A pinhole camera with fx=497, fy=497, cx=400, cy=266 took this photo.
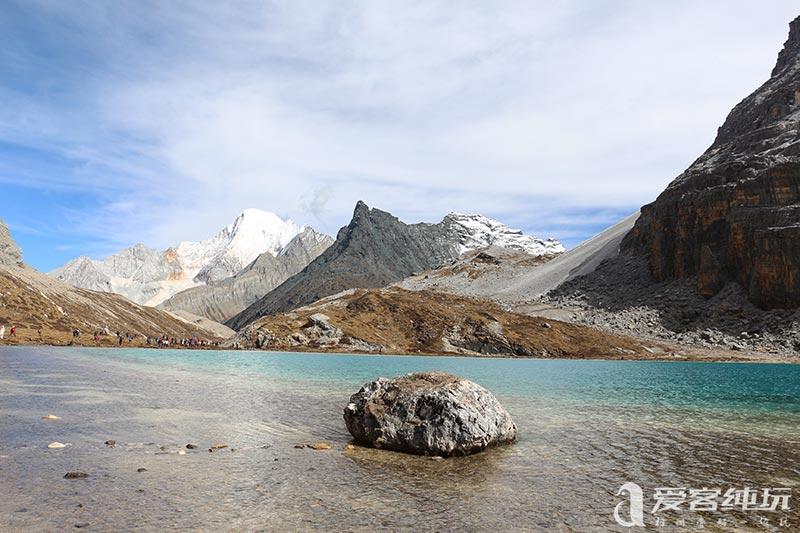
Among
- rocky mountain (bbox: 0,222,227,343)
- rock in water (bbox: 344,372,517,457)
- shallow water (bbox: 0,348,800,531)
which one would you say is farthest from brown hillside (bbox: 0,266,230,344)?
rock in water (bbox: 344,372,517,457)

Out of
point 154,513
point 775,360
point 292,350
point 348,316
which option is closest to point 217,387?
point 154,513

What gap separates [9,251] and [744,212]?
249688mm

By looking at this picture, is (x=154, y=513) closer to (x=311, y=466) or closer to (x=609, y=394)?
(x=311, y=466)

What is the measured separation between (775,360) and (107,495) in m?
117

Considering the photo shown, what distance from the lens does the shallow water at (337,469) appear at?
388 inches

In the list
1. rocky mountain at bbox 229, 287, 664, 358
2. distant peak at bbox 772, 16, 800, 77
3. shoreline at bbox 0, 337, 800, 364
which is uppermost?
distant peak at bbox 772, 16, 800, 77

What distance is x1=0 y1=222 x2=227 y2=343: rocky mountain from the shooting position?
119 m

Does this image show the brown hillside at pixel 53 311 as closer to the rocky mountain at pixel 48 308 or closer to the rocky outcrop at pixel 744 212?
the rocky mountain at pixel 48 308

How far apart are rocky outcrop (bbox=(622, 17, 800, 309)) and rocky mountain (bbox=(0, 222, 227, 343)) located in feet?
518

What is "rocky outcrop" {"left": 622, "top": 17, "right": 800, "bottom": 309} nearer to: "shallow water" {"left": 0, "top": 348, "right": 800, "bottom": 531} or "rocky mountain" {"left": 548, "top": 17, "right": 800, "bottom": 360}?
"rocky mountain" {"left": 548, "top": 17, "right": 800, "bottom": 360}

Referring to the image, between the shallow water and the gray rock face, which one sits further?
the gray rock face

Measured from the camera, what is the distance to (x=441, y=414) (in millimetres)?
16562

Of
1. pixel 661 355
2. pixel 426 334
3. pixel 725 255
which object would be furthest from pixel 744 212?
pixel 426 334

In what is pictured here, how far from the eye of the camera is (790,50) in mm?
193875
